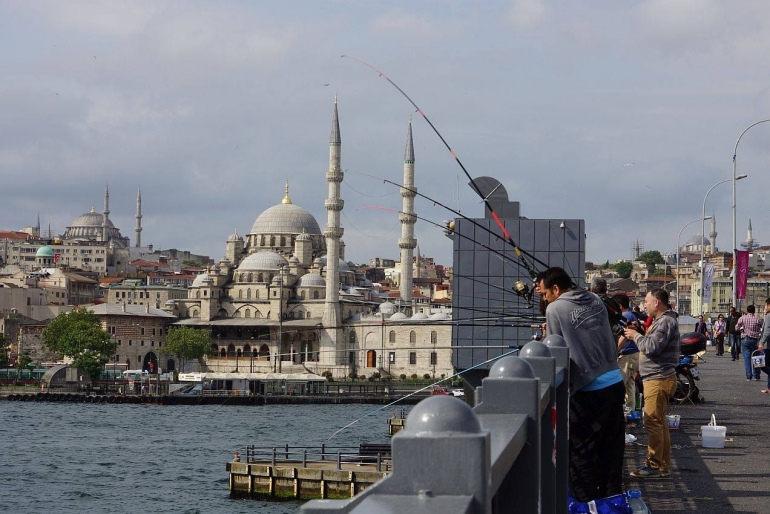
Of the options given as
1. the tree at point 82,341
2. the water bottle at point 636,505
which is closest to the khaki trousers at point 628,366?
the water bottle at point 636,505

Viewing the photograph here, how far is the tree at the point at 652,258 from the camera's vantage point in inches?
5719

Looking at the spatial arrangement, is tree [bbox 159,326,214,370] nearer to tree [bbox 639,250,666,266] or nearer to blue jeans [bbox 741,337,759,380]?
blue jeans [bbox 741,337,759,380]

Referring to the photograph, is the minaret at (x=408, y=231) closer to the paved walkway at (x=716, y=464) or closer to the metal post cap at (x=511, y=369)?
the paved walkway at (x=716, y=464)

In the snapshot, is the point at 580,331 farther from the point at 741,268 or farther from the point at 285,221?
the point at 285,221

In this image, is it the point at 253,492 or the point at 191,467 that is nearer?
the point at 253,492

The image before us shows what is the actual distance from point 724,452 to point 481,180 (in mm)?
10817

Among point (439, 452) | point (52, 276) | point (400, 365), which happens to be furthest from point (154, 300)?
point (439, 452)

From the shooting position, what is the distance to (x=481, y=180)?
18500 millimetres

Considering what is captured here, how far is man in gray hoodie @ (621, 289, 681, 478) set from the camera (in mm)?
6750

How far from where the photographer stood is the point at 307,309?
79.4 meters

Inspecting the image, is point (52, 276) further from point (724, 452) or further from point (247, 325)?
point (724, 452)

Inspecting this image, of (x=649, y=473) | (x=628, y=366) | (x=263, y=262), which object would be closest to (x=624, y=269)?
(x=263, y=262)

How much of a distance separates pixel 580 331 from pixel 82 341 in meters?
68.4

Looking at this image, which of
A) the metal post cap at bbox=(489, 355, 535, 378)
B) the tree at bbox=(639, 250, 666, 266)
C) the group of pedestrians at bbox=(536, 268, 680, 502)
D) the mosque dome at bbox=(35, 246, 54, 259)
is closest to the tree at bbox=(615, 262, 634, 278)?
the tree at bbox=(639, 250, 666, 266)
